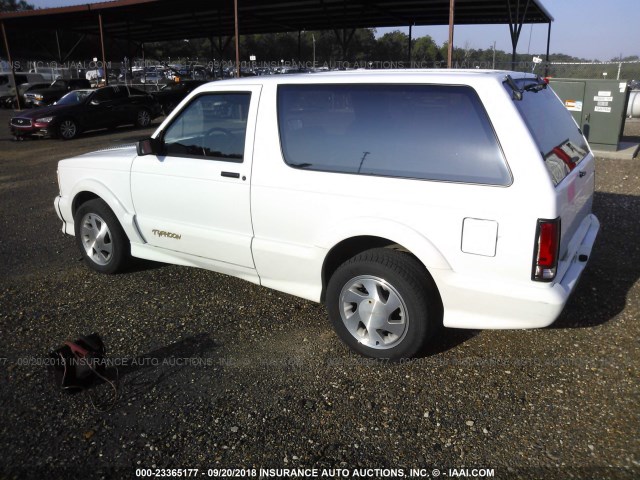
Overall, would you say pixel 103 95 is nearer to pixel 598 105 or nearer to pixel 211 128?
pixel 598 105

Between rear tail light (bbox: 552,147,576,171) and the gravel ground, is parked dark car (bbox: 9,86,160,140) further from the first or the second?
rear tail light (bbox: 552,147,576,171)

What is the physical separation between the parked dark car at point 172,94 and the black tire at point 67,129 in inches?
206

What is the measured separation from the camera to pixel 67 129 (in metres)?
16.3

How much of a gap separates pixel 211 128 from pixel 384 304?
1.99 m

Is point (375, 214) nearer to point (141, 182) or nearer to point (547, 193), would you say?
point (547, 193)

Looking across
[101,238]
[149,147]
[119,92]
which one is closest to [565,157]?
[149,147]

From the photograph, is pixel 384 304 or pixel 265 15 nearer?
pixel 384 304

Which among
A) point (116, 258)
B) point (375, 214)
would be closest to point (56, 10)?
point (116, 258)

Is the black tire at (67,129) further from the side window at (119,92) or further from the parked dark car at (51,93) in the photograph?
the parked dark car at (51,93)

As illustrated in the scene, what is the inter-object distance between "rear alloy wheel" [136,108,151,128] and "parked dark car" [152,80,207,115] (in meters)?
2.36

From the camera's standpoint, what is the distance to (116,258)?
488 centimetres

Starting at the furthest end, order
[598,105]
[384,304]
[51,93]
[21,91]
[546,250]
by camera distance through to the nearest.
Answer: [21,91], [51,93], [598,105], [384,304], [546,250]

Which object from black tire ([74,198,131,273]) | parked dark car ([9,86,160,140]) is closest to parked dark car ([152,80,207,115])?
parked dark car ([9,86,160,140])

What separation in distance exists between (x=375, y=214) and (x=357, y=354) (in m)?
1.00
